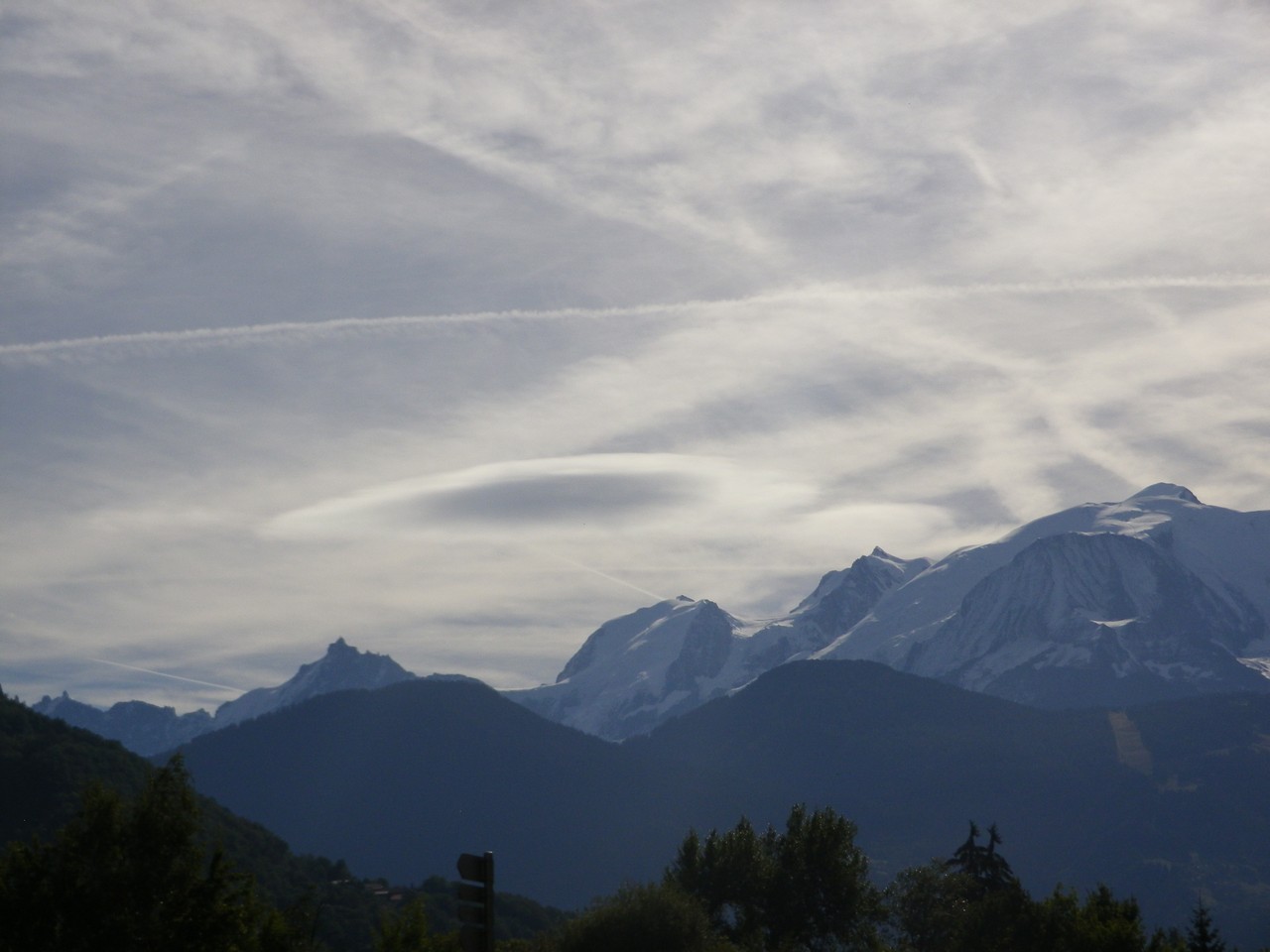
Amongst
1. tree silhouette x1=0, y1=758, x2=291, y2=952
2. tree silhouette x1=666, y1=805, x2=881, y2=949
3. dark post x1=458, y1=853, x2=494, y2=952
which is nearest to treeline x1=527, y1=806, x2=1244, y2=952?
tree silhouette x1=666, y1=805, x2=881, y2=949

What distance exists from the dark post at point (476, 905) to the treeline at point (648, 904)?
655 inches

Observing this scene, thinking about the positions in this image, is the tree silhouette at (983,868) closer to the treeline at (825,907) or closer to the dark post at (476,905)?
the treeline at (825,907)

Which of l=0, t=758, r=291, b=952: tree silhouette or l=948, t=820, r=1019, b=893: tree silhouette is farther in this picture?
l=948, t=820, r=1019, b=893: tree silhouette

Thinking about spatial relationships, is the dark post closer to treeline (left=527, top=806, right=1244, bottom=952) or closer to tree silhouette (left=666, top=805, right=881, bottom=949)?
treeline (left=527, top=806, right=1244, bottom=952)

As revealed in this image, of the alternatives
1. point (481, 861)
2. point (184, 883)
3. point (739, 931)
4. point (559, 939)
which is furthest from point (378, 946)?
point (481, 861)

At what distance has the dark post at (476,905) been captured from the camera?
1241 inches

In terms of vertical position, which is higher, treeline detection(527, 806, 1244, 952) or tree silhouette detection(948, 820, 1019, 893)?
tree silhouette detection(948, 820, 1019, 893)

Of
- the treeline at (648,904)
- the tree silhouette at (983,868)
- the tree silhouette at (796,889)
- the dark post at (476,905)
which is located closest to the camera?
the dark post at (476,905)

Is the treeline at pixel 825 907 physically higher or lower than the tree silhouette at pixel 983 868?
lower

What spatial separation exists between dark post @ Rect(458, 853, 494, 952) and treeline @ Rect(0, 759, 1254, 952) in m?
16.6

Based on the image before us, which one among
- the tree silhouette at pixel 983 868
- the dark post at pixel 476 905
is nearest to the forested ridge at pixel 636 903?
the tree silhouette at pixel 983 868

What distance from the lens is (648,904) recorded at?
271ft

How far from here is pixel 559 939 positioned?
83.4 m

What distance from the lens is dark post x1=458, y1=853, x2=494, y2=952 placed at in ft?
103
